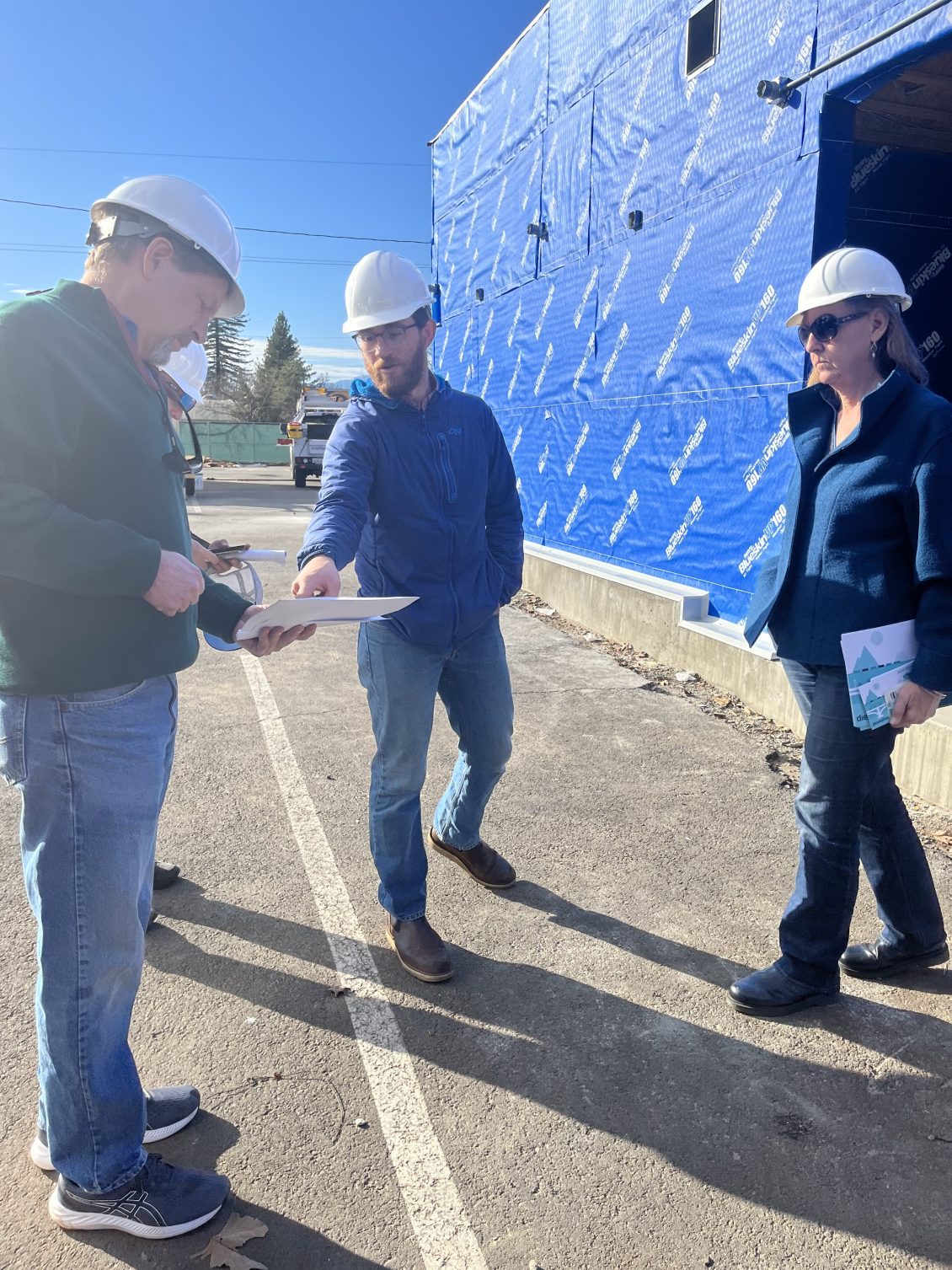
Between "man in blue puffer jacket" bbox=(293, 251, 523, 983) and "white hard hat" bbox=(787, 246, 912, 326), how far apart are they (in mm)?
1226

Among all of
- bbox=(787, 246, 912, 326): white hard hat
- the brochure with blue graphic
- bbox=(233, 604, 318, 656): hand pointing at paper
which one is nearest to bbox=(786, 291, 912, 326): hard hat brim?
bbox=(787, 246, 912, 326): white hard hat

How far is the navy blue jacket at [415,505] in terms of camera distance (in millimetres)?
3102

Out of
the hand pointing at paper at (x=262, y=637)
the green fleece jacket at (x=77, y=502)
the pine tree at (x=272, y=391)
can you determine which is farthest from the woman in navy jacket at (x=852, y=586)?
the pine tree at (x=272, y=391)

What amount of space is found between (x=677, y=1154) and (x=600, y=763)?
2941 millimetres

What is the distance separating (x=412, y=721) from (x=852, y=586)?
149cm

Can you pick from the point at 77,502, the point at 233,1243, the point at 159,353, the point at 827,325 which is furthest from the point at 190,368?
the point at 233,1243

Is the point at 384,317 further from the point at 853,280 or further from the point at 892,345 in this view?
the point at 892,345

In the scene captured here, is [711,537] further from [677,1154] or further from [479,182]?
[479,182]

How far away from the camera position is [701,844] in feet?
13.9

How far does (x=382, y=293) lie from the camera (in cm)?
303

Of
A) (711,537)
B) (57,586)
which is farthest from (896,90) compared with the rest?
(57,586)

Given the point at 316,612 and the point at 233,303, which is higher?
the point at 233,303

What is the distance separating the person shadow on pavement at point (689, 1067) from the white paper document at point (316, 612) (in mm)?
1377

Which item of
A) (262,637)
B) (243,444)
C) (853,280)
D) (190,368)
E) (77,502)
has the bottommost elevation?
(262,637)
